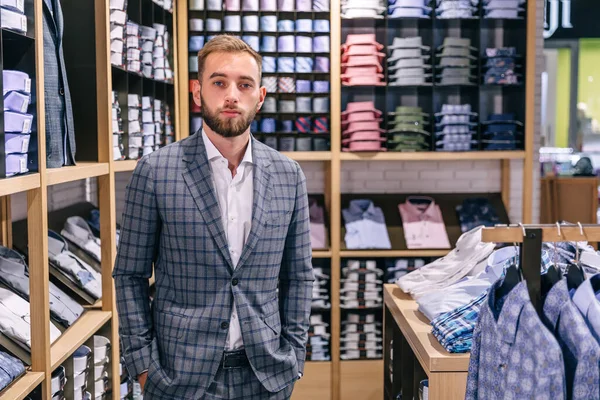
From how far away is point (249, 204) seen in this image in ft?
7.74

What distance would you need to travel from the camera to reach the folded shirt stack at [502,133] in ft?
16.6

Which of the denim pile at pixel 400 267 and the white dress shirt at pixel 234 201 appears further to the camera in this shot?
the denim pile at pixel 400 267

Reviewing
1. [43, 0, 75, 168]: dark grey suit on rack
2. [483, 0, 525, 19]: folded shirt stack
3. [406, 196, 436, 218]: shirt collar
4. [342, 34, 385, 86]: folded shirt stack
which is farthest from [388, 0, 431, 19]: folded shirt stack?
[43, 0, 75, 168]: dark grey suit on rack

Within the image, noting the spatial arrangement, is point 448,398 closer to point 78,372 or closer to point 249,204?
point 249,204

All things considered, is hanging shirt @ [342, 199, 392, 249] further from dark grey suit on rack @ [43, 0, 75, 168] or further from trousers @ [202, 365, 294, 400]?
trousers @ [202, 365, 294, 400]

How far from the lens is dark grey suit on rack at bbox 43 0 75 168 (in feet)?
9.12

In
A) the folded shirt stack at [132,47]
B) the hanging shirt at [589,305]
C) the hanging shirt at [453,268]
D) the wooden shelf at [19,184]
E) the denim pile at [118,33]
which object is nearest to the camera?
the hanging shirt at [589,305]

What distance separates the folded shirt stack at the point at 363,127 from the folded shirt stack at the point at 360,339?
119 centimetres

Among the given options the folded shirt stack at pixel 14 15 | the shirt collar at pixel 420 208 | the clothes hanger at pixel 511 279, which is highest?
the folded shirt stack at pixel 14 15

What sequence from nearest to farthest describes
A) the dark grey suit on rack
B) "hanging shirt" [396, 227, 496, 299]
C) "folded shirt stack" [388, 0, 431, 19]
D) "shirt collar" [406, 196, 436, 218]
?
the dark grey suit on rack, "hanging shirt" [396, 227, 496, 299], "folded shirt stack" [388, 0, 431, 19], "shirt collar" [406, 196, 436, 218]

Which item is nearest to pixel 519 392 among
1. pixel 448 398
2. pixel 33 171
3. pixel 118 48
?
pixel 448 398

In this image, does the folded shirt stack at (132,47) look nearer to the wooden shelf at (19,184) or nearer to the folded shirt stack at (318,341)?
the wooden shelf at (19,184)

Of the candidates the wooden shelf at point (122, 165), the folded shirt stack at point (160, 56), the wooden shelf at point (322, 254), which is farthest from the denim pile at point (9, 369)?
the wooden shelf at point (322, 254)

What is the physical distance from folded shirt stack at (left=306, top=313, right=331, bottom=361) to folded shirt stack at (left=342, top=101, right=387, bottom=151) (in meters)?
1.23
